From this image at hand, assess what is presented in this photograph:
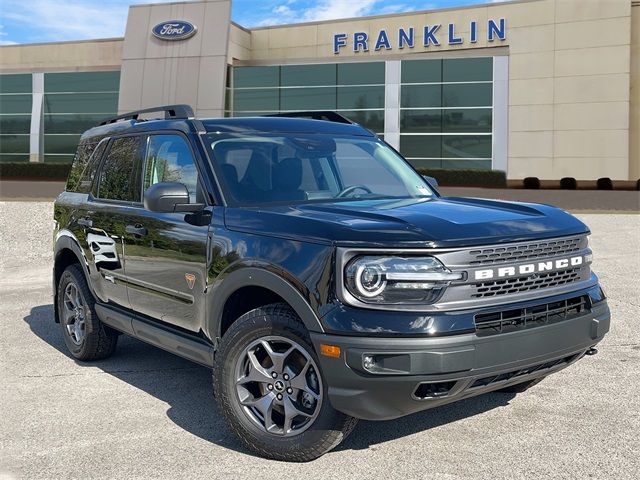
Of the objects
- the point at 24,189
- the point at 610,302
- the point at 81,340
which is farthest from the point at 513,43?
the point at 81,340

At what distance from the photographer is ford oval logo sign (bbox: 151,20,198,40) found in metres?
43.5

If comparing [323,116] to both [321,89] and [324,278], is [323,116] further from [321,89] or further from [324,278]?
[321,89]

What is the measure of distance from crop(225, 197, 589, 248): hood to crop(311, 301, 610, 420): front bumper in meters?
0.47

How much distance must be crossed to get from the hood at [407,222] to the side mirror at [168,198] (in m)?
0.30

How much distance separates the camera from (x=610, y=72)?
4109 centimetres

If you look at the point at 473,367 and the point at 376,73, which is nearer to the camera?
the point at 473,367

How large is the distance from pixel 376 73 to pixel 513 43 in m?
8.35

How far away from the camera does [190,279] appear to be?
14.5 ft

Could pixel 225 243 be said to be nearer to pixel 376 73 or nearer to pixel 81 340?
pixel 81 340

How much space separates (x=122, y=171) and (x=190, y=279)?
1.51 m

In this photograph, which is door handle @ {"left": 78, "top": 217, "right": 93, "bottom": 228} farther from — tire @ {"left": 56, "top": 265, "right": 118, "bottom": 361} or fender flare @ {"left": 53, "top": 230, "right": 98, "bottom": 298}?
tire @ {"left": 56, "top": 265, "right": 118, "bottom": 361}

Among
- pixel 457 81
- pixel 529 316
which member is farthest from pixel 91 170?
pixel 457 81

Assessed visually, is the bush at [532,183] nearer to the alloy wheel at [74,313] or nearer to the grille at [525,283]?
the alloy wheel at [74,313]

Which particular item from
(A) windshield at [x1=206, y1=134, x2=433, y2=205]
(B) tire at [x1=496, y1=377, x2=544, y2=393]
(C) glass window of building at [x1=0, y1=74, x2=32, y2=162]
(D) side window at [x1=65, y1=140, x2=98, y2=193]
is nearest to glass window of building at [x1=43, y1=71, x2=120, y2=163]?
(C) glass window of building at [x1=0, y1=74, x2=32, y2=162]
